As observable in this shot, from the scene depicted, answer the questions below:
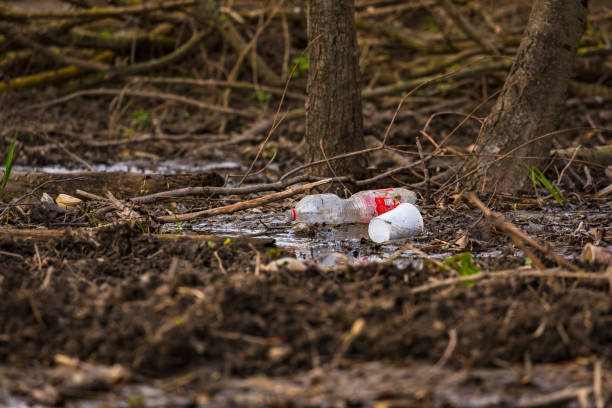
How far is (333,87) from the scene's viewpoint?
4582 millimetres

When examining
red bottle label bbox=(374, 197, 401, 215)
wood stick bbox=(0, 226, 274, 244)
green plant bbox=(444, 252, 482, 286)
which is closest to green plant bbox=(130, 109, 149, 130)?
red bottle label bbox=(374, 197, 401, 215)

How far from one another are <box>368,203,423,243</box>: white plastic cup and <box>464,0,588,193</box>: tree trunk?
1.11 metres

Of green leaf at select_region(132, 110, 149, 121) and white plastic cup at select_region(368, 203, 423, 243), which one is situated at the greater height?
green leaf at select_region(132, 110, 149, 121)

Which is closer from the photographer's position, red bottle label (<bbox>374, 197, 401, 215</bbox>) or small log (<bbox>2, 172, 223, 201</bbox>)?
red bottle label (<bbox>374, 197, 401, 215</bbox>)

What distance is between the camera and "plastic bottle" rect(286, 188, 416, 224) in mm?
3994

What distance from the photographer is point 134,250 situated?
2.97 m

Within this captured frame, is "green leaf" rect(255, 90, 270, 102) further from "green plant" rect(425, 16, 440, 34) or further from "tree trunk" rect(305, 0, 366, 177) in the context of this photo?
"tree trunk" rect(305, 0, 366, 177)

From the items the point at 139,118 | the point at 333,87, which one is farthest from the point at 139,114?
the point at 333,87

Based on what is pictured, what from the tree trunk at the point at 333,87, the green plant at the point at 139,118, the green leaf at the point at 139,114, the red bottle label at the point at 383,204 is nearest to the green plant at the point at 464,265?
the red bottle label at the point at 383,204

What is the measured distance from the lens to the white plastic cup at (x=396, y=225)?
3.55 metres

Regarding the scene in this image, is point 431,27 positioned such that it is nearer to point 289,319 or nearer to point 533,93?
point 533,93

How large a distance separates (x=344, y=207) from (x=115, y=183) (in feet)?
5.83

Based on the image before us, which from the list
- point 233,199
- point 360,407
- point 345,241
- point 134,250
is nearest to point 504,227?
point 360,407

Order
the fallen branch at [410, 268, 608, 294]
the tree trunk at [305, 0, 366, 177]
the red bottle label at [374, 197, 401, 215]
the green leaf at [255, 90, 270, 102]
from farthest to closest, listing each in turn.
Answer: the green leaf at [255, 90, 270, 102]
the tree trunk at [305, 0, 366, 177]
the red bottle label at [374, 197, 401, 215]
the fallen branch at [410, 268, 608, 294]
